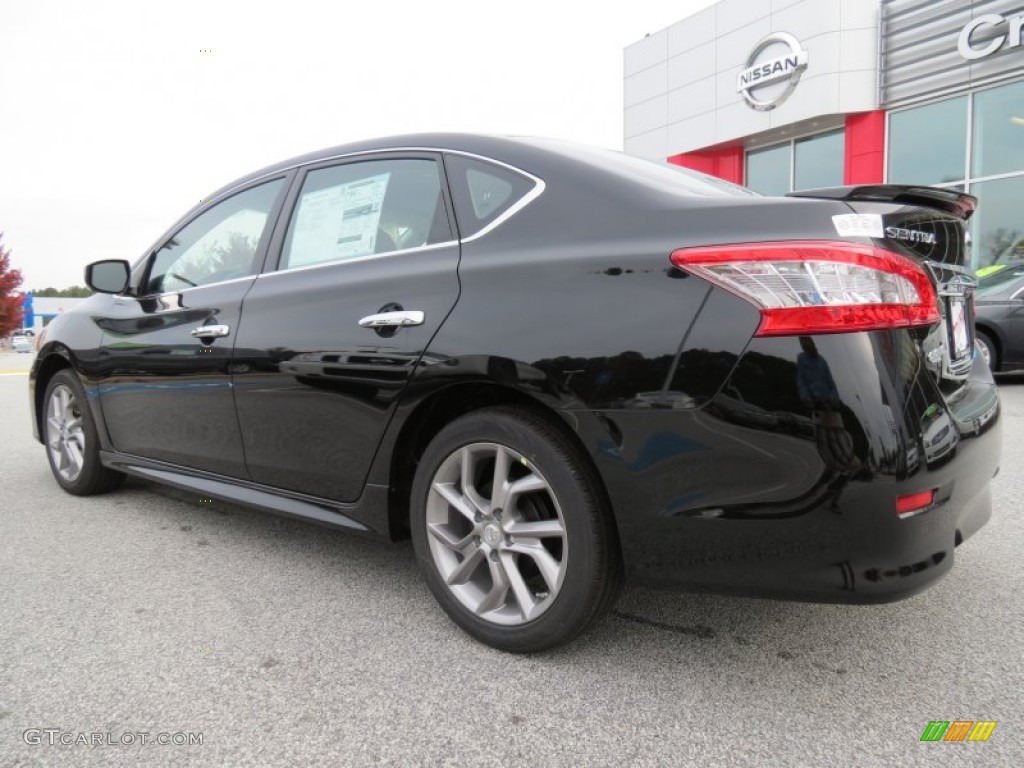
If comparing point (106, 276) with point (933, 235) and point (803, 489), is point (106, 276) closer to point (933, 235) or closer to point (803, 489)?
point (803, 489)

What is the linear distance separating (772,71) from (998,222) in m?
5.74

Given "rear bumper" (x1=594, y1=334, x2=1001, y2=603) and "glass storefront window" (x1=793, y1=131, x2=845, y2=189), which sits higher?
"glass storefront window" (x1=793, y1=131, x2=845, y2=189)

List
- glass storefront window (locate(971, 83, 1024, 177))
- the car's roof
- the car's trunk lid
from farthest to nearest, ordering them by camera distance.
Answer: glass storefront window (locate(971, 83, 1024, 177)) < the car's roof < the car's trunk lid

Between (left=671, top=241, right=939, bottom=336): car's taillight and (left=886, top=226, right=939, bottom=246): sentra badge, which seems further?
(left=886, top=226, right=939, bottom=246): sentra badge

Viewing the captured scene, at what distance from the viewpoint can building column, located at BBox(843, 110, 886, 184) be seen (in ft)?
49.5

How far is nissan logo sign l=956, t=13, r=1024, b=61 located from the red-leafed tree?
60.5 m

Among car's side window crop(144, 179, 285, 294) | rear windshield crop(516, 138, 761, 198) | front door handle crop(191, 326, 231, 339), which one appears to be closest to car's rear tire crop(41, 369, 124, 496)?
car's side window crop(144, 179, 285, 294)

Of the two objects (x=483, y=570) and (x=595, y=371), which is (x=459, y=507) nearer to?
(x=483, y=570)

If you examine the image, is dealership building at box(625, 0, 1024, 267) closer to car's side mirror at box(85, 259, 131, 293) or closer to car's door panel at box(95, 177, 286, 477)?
car's door panel at box(95, 177, 286, 477)

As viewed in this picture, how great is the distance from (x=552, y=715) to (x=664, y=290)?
3.57 feet

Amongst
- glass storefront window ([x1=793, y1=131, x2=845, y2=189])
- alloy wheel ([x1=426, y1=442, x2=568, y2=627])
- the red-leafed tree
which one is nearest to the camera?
alloy wheel ([x1=426, y1=442, x2=568, y2=627])

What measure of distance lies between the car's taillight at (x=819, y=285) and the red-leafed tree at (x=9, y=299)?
64241 mm

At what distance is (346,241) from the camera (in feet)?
8.85

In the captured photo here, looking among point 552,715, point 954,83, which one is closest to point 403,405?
point 552,715
